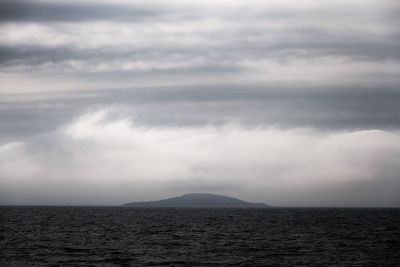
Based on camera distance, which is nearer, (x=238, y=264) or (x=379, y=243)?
(x=238, y=264)

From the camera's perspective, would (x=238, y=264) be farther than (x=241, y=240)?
No

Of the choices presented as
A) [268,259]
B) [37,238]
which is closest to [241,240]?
[268,259]

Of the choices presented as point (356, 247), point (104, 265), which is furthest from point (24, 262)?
point (356, 247)

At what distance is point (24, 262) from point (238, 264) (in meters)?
18.8

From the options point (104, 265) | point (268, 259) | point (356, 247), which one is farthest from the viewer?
point (356, 247)

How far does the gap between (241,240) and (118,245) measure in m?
17.3

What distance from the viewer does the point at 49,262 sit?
5116 cm

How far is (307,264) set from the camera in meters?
51.1

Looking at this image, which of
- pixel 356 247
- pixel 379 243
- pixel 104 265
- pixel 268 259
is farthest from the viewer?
pixel 379 243

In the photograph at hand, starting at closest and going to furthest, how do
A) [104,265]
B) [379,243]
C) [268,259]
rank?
[104,265]
[268,259]
[379,243]

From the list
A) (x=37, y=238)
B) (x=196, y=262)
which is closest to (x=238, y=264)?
(x=196, y=262)

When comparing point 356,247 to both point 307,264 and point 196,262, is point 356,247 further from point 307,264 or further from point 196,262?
point 196,262

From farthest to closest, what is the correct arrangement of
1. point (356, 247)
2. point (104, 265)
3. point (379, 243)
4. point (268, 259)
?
point (379, 243) < point (356, 247) < point (268, 259) < point (104, 265)

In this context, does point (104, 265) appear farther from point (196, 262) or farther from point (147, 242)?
point (147, 242)
